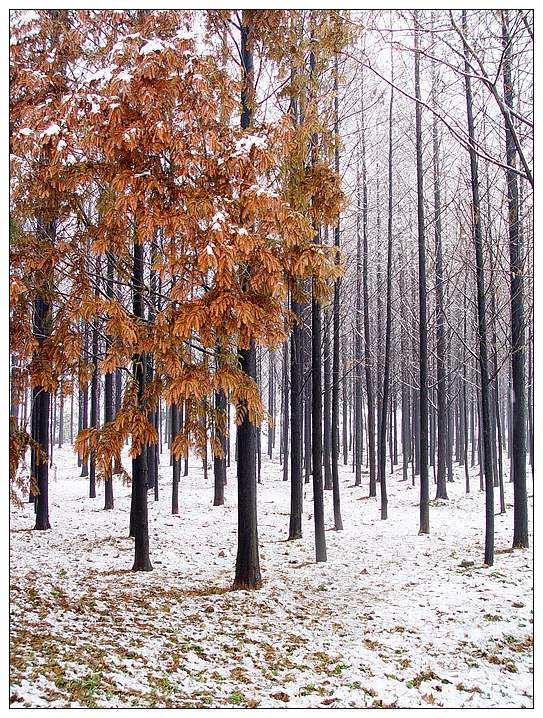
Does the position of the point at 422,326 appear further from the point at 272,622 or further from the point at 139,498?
the point at 272,622

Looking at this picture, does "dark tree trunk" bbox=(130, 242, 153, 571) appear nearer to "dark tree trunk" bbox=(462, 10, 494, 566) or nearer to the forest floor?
the forest floor

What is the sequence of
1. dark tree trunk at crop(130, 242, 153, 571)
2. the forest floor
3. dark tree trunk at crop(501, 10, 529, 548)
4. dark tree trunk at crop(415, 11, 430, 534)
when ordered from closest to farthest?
the forest floor
dark tree trunk at crop(130, 242, 153, 571)
dark tree trunk at crop(501, 10, 529, 548)
dark tree trunk at crop(415, 11, 430, 534)

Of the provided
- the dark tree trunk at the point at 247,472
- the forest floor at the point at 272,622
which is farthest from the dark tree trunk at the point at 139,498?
the dark tree trunk at the point at 247,472

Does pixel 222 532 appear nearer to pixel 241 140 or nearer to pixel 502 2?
pixel 241 140

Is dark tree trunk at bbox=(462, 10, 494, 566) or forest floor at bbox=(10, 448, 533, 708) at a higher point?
dark tree trunk at bbox=(462, 10, 494, 566)

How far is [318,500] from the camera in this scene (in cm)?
764

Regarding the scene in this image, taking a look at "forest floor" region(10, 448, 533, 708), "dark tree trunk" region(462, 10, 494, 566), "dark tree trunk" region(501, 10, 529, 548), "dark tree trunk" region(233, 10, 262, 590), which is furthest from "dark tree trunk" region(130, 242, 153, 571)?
"dark tree trunk" region(501, 10, 529, 548)

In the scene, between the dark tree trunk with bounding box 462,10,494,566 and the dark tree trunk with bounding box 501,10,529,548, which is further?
the dark tree trunk with bounding box 501,10,529,548

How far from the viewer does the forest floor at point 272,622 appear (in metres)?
3.86

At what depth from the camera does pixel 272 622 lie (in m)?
5.36

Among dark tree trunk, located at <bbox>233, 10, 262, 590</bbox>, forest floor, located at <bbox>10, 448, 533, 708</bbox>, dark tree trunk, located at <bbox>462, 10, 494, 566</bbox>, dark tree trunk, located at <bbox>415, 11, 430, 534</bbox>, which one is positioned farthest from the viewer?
dark tree trunk, located at <bbox>415, 11, 430, 534</bbox>

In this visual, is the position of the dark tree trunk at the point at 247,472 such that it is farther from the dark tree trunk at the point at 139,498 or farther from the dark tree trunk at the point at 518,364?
the dark tree trunk at the point at 518,364

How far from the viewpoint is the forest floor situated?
152 inches

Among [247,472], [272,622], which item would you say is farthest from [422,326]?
[272,622]
